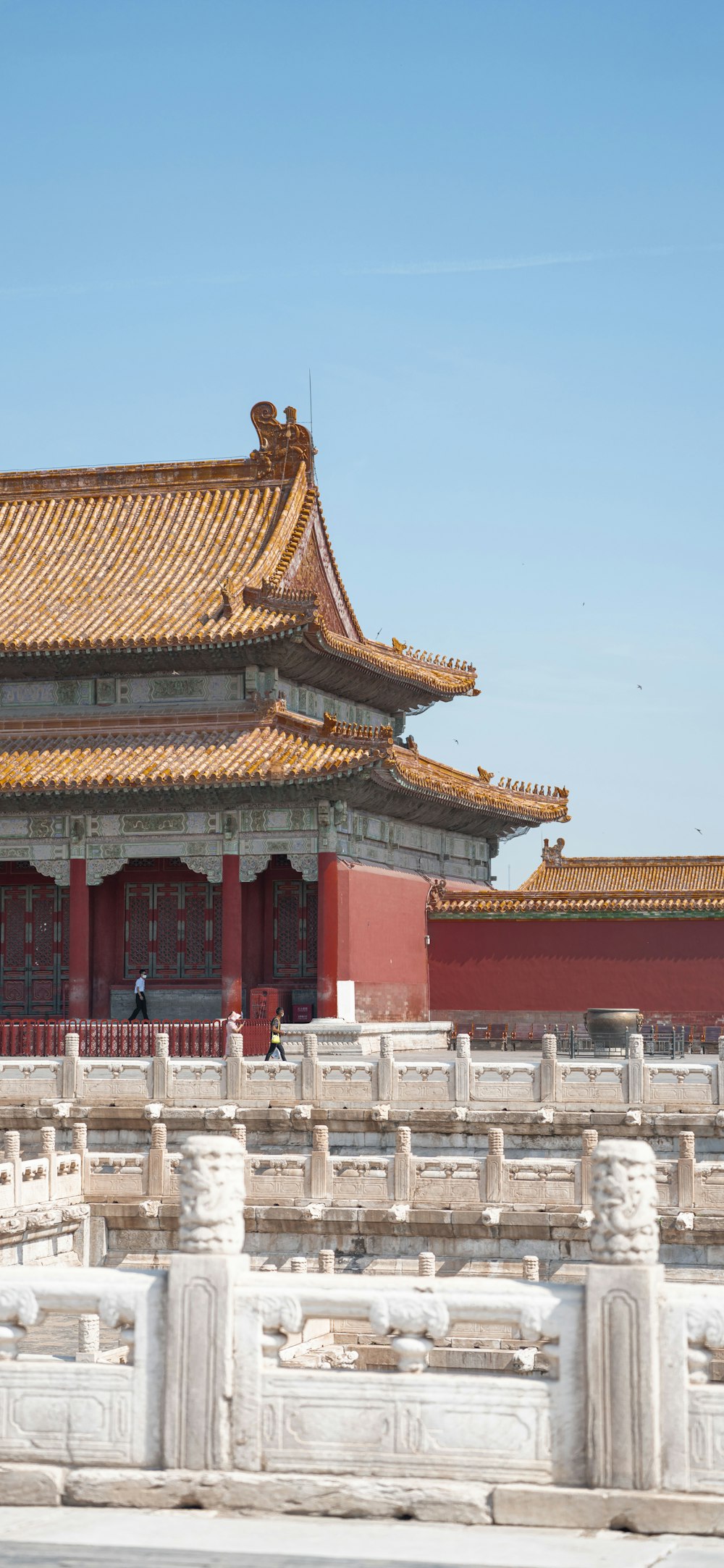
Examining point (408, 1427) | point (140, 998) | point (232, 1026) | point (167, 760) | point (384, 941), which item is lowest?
point (408, 1427)

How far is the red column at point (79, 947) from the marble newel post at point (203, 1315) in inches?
989

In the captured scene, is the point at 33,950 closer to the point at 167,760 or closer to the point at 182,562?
the point at 167,760

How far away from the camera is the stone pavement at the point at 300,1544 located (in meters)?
8.01

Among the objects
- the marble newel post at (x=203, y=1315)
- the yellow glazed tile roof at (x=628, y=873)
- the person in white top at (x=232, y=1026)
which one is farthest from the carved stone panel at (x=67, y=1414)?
the yellow glazed tile roof at (x=628, y=873)

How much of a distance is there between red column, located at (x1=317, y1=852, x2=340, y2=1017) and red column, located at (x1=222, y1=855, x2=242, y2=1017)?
140cm

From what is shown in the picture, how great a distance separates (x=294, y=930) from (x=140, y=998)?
3.12 metres

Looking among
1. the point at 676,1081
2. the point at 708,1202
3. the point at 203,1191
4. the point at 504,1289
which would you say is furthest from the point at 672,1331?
the point at 676,1081

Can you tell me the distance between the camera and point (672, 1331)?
8.84 m

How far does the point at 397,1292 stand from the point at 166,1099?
14780 millimetres

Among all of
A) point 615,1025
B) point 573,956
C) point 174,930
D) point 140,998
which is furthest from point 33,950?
point 615,1025

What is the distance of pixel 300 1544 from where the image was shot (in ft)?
27.3

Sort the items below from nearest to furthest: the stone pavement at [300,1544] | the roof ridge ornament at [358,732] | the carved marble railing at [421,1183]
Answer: the stone pavement at [300,1544], the carved marble railing at [421,1183], the roof ridge ornament at [358,732]

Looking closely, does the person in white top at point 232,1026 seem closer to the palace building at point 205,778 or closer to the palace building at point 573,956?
the palace building at point 205,778

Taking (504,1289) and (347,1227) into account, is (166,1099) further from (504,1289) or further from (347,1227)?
(504,1289)
